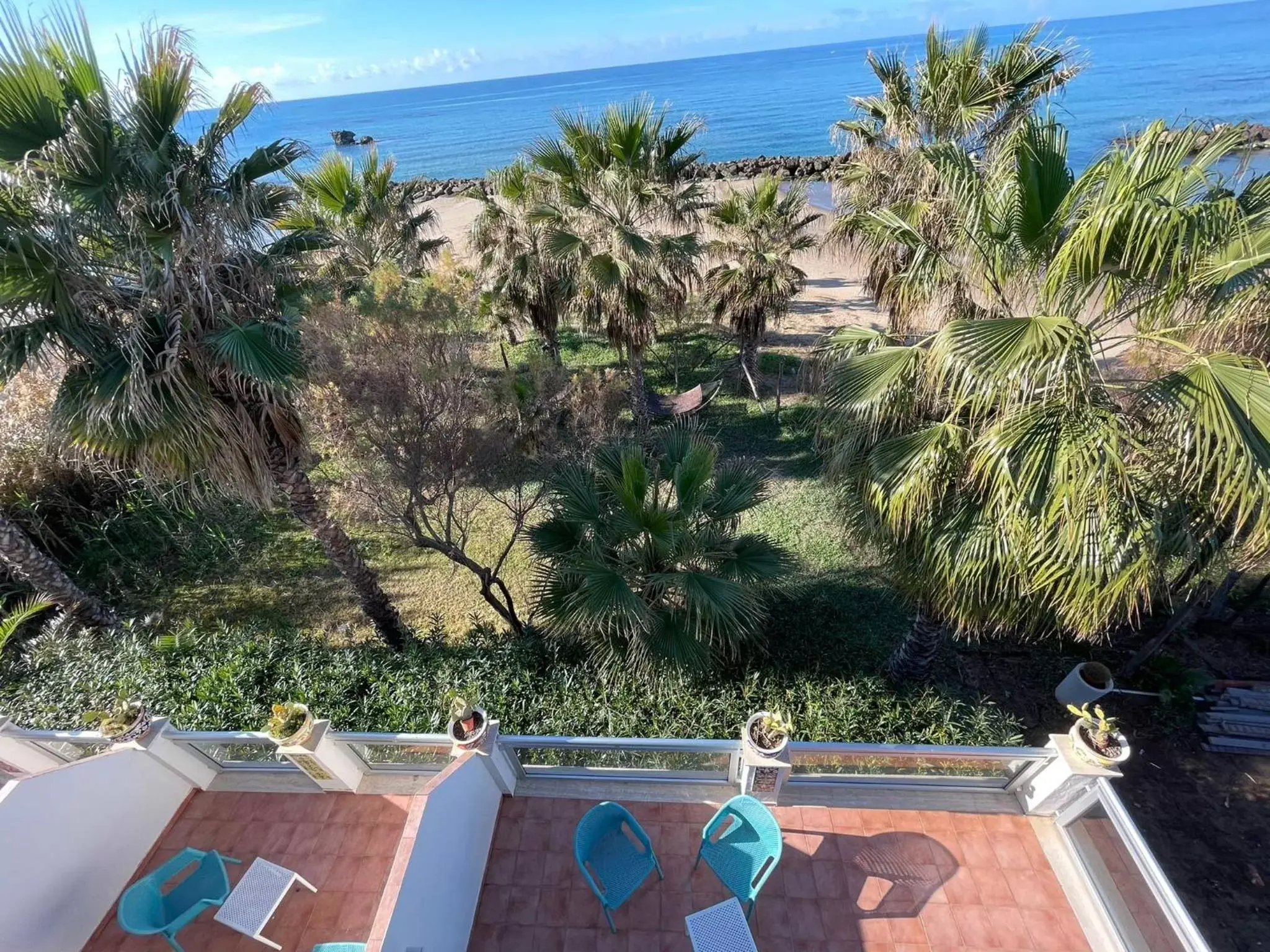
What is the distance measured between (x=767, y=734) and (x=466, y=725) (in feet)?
7.06

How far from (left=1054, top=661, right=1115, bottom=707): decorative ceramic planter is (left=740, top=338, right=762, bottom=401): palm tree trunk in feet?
28.8

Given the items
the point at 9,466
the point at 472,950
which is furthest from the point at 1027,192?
the point at 9,466

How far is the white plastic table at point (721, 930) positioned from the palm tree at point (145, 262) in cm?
492

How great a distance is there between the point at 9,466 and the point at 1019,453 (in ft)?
41.4

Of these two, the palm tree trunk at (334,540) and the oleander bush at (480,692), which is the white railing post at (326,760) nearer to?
the oleander bush at (480,692)

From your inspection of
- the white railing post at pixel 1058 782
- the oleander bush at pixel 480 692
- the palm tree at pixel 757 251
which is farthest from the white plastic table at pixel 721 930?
the palm tree at pixel 757 251

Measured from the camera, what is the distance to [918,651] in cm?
627

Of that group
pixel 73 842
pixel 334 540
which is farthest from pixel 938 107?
pixel 73 842

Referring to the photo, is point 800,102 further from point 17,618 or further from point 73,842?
point 73,842

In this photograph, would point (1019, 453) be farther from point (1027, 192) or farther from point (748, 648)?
point (748, 648)

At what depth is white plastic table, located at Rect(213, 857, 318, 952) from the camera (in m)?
3.66

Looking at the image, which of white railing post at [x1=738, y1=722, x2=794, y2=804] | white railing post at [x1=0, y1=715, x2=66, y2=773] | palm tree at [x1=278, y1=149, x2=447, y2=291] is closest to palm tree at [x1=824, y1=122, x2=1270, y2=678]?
white railing post at [x1=738, y1=722, x2=794, y2=804]

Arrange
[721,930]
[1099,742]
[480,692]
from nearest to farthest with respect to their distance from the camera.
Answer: [721,930]
[1099,742]
[480,692]

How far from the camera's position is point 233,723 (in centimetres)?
564
